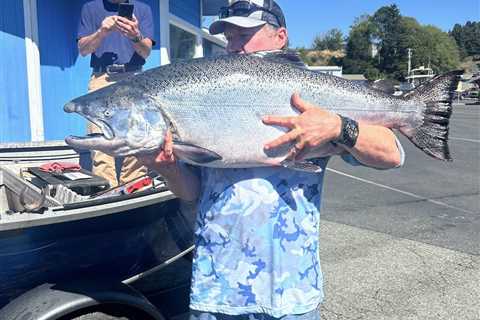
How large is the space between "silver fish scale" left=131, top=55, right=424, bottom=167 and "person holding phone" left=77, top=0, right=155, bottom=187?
2.15 metres

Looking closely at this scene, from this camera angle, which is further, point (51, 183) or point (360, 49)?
point (360, 49)

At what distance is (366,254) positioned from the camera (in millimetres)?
5406

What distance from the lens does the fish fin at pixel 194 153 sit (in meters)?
1.82

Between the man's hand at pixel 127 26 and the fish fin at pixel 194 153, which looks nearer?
the fish fin at pixel 194 153

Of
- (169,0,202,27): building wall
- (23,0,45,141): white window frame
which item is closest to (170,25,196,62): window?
(169,0,202,27): building wall

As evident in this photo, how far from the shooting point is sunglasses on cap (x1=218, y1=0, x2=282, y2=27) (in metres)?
2.01

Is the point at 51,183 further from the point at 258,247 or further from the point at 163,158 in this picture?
the point at 258,247

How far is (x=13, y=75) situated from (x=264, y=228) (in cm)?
589

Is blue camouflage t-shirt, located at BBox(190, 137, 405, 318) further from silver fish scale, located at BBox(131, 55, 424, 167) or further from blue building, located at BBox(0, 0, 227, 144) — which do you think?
blue building, located at BBox(0, 0, 227, 144)

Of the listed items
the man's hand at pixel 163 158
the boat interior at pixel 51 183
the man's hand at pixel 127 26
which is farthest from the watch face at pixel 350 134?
the man's hand at pixel 127 26

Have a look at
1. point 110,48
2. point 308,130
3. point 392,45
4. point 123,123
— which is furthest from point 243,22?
point 392,45

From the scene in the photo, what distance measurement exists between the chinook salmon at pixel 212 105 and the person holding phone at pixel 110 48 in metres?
2.15

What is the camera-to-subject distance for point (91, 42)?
4.10 metres

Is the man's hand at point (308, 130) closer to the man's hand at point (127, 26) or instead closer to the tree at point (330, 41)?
the man's hand at point (127, 26)
